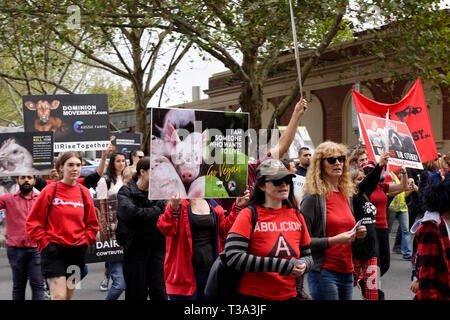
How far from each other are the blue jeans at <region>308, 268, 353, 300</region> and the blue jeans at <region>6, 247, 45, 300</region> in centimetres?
341

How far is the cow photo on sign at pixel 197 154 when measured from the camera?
467cm

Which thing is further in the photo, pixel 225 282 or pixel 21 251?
pixel 21 251

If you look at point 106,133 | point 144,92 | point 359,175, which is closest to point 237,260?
point 359,175

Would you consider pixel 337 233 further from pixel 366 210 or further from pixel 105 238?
pixel 105 238

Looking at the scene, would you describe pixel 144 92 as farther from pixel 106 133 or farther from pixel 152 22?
pixel 106 133

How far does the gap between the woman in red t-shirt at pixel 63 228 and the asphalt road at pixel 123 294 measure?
7.43 feet

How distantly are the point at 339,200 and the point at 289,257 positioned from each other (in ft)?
3.79

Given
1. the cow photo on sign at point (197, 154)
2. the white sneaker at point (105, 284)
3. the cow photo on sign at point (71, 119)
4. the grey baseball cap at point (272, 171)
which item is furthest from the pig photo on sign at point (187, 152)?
the cow photo on sign at point (71, 119)

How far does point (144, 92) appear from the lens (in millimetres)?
23625

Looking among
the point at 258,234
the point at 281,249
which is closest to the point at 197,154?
the point at 258,234

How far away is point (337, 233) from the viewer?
4.86 meters

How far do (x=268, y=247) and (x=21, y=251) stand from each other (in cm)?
408

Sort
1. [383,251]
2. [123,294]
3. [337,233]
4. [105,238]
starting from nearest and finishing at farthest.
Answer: [337,233], [383,251], [105,238], [123,294]
